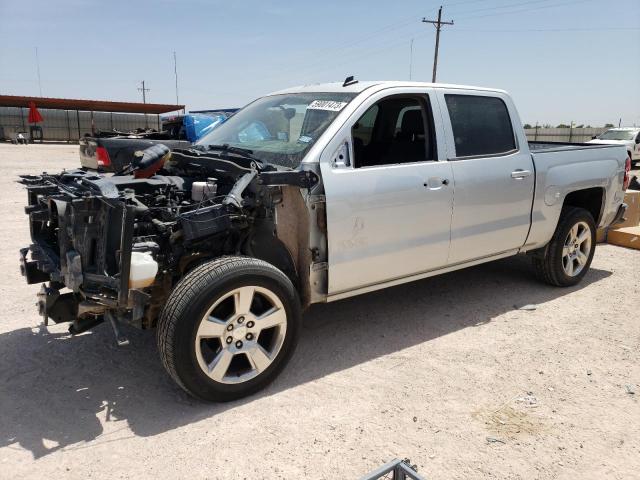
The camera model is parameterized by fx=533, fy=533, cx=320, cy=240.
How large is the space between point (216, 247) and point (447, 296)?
260cm

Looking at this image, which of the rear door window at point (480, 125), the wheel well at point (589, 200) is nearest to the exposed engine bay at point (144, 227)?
the rear door window at point (480, 125)

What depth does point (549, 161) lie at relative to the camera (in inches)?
195

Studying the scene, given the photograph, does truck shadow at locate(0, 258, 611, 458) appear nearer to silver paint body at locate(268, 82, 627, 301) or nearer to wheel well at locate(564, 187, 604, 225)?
silver paint body at locate(268, 82, 627, 301)

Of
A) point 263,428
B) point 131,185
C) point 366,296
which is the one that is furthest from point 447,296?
point 131,185

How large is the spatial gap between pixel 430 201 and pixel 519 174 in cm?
114

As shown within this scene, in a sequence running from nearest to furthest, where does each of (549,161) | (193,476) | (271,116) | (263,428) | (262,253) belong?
(193,476)
(263,428)
(262,253)
(271,116)
(549,161)

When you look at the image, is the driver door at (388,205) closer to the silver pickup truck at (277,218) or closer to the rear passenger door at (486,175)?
the silver pickup truck at (277,218)

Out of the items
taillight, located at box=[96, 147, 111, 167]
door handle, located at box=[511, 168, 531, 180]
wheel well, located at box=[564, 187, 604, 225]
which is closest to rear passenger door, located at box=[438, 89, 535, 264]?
door handle, located at box=[511, 168, 531, 180]

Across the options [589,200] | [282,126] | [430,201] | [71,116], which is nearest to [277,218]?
[282,126]

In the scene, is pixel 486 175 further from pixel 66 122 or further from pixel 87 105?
pixel 66 122

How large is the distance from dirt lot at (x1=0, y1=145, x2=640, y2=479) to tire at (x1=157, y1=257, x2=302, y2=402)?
0.57ft

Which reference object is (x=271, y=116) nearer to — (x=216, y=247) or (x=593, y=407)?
(x=216, y=247)

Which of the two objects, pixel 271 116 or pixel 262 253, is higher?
pixel 271 116

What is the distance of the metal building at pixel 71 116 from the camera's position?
116 ft
